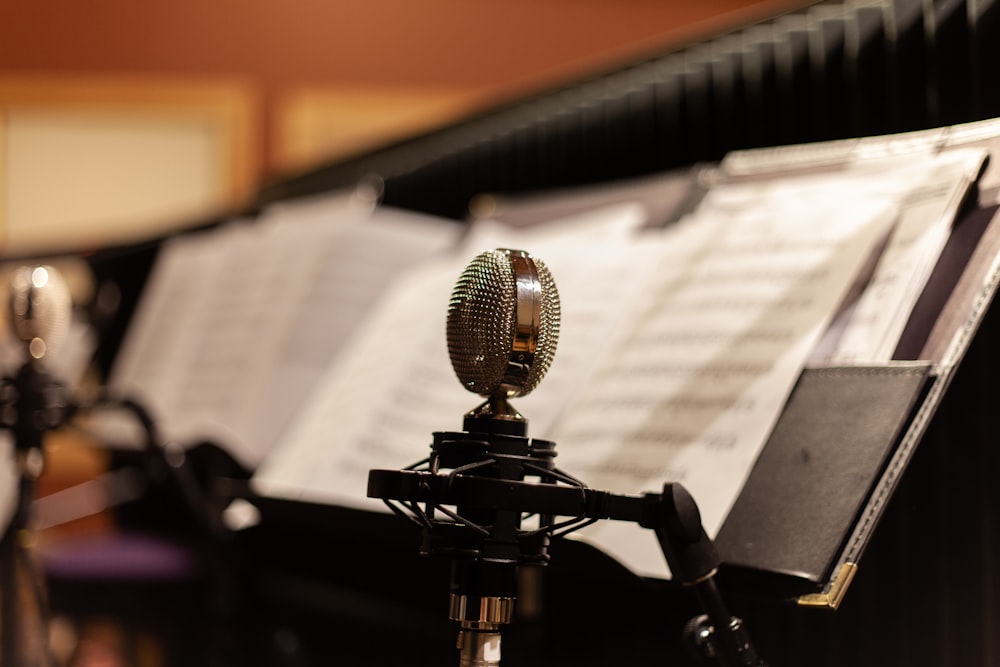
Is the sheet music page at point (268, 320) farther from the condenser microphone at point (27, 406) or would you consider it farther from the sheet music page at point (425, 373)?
the condenser microphone at point (27, 406)

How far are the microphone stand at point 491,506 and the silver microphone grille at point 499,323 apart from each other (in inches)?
1.1

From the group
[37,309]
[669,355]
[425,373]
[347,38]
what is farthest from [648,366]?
[347,38]

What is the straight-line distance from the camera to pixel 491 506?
73 centimetres

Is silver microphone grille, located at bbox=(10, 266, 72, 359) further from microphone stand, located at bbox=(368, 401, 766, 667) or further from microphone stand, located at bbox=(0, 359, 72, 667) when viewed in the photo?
microphone stand, located at bbox=(368, 401, 766, 667)

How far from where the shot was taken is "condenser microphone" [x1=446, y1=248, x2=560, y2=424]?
2.49ft

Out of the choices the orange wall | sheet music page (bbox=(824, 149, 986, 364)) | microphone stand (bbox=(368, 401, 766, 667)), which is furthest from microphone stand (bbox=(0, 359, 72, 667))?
the orange wall

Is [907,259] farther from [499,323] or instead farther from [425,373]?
[425,373]

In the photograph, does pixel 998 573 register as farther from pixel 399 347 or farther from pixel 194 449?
pixel 194 449

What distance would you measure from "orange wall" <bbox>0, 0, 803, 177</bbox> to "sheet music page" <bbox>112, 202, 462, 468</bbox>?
293 centimetres

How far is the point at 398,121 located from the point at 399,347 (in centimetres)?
374

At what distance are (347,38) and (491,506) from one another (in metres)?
4.77

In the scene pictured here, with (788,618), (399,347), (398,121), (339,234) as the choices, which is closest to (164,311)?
(339,234)

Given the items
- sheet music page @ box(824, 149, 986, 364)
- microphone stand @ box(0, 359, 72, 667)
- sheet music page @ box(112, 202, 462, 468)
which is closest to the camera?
sheet music page @ box(824, 149, 986, 364)

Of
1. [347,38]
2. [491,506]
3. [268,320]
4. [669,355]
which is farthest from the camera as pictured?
[347,38]
